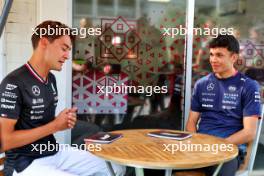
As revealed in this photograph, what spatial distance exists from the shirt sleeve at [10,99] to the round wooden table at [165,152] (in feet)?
1.63

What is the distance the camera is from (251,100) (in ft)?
8.63

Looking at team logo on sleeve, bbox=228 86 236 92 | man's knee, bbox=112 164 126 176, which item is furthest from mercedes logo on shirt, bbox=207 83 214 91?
man's knee, bbox=112 164 126 176

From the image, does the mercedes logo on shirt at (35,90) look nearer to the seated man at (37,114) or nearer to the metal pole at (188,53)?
the seated man at (37,114)

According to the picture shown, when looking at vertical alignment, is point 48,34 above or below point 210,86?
above

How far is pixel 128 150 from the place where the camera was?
2.04 metres

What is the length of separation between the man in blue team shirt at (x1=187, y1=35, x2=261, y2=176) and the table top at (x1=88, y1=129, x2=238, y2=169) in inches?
13.2

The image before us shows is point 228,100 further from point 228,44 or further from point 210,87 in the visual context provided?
point 228,44

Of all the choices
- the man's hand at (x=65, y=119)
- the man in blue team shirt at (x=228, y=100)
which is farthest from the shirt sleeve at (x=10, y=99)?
the man in blue team shirt at (x=228, y=100)

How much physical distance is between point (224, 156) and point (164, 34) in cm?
228

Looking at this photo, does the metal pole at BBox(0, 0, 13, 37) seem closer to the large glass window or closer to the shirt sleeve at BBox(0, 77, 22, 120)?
the shirt sleeve at BBox(0, 77, 22, 120)

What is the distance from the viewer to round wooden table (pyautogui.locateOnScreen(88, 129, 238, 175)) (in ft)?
6.02

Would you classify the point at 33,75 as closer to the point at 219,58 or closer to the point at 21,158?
the point at 21,158

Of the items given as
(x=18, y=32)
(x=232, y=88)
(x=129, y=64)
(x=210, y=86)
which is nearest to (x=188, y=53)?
(x=129, y=64)

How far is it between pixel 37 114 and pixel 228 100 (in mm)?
1407
